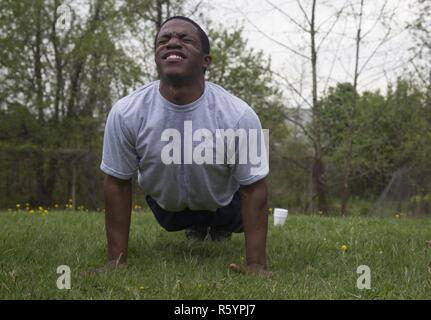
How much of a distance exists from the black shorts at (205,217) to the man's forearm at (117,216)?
1.59 ft

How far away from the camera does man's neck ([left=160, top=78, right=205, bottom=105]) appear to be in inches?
116

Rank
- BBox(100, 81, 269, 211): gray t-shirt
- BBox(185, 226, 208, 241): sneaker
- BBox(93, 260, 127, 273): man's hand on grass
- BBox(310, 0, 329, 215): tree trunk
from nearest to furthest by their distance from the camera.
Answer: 1. BBox(93, 260, 127, 273): man's hand on grass
2. BBox(100, 81, 269, 211): gray t-shirt
3. BBox(185, 226, 208, 241): sneaker
4. BBox(310, 0, 329, 215): tree trunk

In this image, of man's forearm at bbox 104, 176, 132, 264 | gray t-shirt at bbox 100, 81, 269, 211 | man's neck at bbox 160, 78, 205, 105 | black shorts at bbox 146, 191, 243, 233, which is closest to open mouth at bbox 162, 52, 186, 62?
man's neck at bbox 160, 78, 205, 105

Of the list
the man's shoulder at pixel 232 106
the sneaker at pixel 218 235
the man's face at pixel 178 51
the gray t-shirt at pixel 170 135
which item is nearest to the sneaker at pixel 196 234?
the sneaker at pixel 218 235

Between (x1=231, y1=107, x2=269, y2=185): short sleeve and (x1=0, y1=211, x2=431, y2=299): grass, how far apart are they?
1.72ft

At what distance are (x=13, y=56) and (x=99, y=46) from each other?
2.55 metres

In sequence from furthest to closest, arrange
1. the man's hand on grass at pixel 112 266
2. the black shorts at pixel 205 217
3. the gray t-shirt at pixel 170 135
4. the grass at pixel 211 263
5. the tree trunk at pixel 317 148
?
the tree trunk at pixel 317 148
the black shorts at pixel 205 217
the gray t-shirt at pixel 170 135
the man's hand on grass at pixel 112 266
the grass at pixel 211 263

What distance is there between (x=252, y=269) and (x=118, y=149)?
0.95 metres

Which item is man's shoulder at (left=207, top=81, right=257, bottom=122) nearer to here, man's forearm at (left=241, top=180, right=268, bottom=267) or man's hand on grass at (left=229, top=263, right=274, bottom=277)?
man's forearm at (left=241, top=180, right=268, bottom=267)

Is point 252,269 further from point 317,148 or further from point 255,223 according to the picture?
point 317,148

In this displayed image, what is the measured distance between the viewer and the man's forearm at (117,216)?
9.98ft

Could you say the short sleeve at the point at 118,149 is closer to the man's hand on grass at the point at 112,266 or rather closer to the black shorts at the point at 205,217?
the man's hand on grass at the point at 112,266
